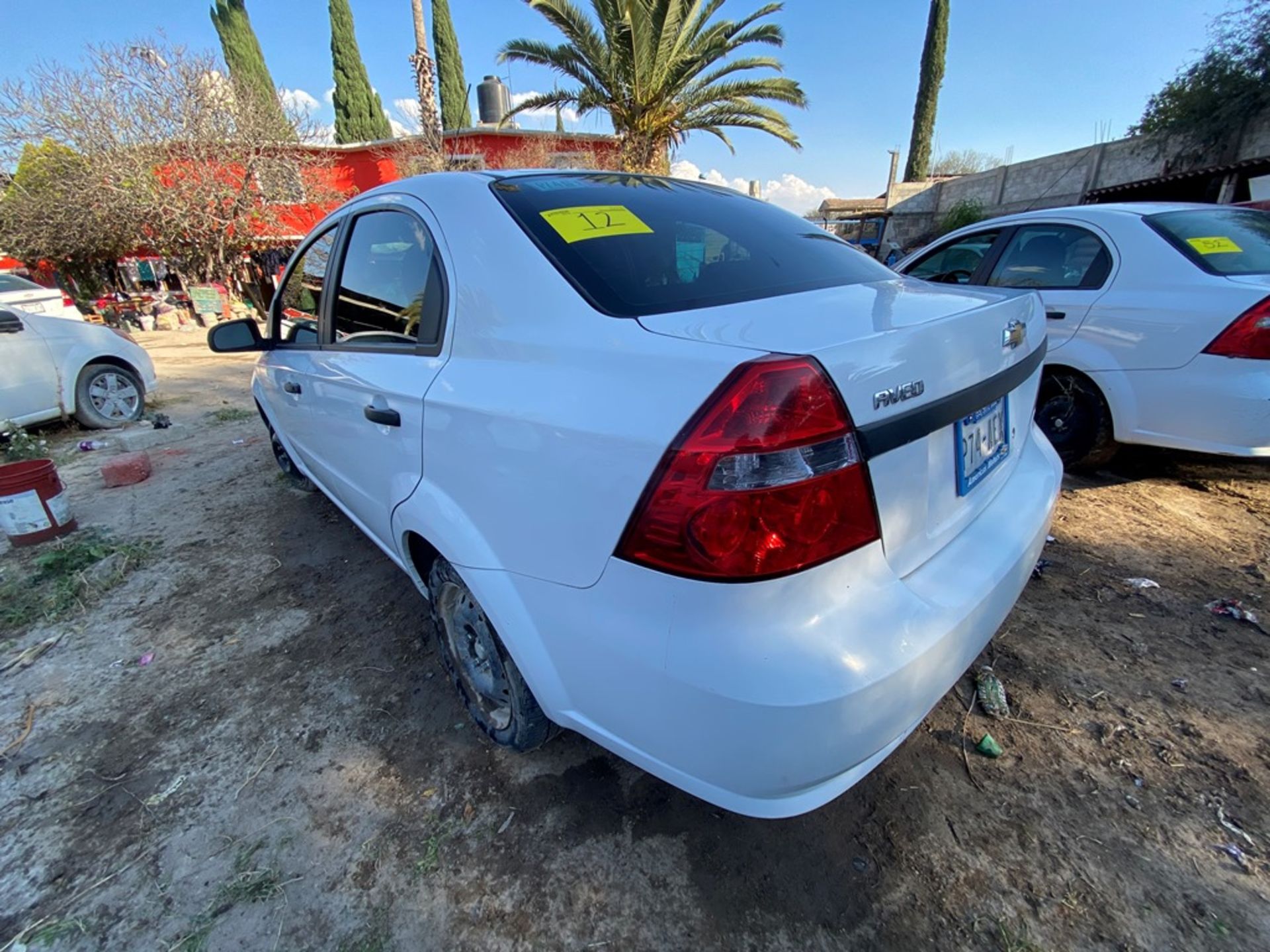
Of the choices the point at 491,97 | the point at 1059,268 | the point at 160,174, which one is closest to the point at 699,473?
the point at 1059,268

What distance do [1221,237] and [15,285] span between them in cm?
1509

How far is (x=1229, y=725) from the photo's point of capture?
1.80 m

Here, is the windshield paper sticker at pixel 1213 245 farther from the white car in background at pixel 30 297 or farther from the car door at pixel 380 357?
the white car in background at pixel 30 297

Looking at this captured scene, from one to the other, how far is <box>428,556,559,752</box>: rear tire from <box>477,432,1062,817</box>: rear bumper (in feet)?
1.08

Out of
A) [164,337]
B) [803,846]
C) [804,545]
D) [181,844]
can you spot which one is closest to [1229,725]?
[803,846]

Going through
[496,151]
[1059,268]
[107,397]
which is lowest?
[107,397]

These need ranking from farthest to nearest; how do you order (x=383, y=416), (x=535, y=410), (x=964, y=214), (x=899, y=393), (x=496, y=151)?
(x=964, y=214) < (x=496, y=151) < (x=383, y=416) < (x=535, y=410) < (x=899, y=393)

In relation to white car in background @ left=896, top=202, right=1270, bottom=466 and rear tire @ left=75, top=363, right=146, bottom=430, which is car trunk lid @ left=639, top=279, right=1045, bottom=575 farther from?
rear tire @ left=75, top=363, right=146, bottom=430

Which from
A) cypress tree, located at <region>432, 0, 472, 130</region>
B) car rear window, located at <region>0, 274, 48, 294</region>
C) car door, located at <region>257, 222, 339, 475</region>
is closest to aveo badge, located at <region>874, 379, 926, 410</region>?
car door, located at <region>257, 222, 339, 475</region>

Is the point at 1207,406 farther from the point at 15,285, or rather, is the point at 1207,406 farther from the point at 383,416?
the point at 15,285

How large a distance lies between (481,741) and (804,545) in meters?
1.40

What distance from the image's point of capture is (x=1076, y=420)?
133 inches

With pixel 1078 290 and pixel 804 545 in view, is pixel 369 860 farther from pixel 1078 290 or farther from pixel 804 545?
pixel 1078 290

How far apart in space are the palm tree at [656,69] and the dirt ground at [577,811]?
1107 cm
